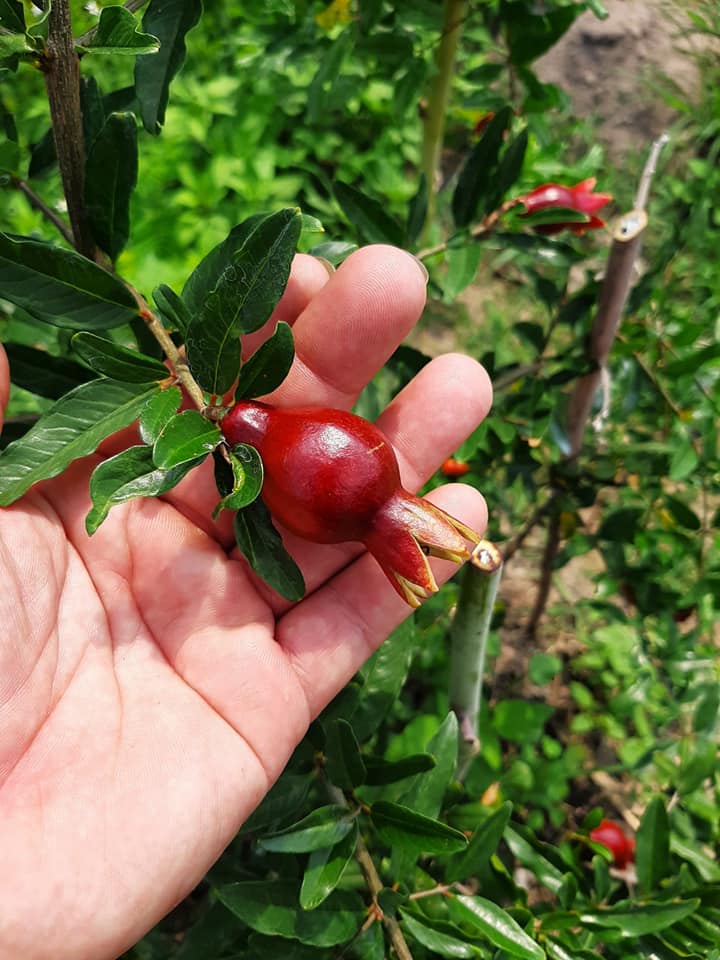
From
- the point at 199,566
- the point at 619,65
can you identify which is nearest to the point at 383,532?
the point at 199,566

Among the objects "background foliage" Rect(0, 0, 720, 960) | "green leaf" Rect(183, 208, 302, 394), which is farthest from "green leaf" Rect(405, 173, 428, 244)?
"green leaf" Rect(183, 208, 302, 394)

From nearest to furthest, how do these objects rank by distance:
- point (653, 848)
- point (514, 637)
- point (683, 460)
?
point (653, 848)
point (683, 460)
point (514, 637)

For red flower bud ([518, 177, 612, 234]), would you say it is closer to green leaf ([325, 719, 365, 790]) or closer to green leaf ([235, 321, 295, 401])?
green leaf ([235, 321, 295, 401])

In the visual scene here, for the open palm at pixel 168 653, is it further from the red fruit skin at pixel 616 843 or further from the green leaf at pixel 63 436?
the red fruit skin at pixel 616 843

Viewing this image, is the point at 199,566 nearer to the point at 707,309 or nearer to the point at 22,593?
the point at 22,593

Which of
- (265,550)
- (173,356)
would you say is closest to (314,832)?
(265,550)

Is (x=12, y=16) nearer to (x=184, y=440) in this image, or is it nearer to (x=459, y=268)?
(x=184, y=440)

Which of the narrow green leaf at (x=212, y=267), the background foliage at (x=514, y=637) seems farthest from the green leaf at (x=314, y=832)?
the narrow green leaf at (x=212, y=267)
